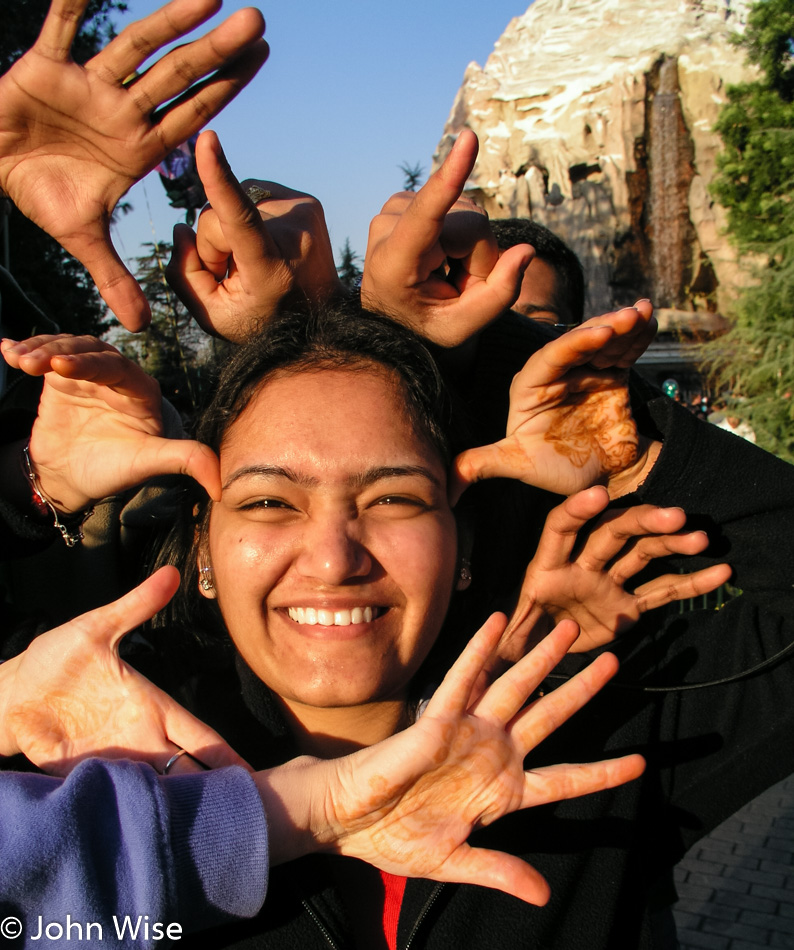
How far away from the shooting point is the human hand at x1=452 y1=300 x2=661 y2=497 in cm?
179

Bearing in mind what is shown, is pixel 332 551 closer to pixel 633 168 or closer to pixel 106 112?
pixel 106 112

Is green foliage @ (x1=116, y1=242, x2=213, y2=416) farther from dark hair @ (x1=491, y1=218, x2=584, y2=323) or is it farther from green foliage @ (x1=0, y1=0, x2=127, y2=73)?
dark hair @ (x1=491, y1=218, x2=584, y2=323)

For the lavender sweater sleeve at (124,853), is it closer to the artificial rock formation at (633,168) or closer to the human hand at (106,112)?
the human hand at (106,112)

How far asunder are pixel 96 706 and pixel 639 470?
1.26m

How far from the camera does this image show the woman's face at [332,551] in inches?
62.9

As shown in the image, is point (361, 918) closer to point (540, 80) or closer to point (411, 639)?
point (411, 639)

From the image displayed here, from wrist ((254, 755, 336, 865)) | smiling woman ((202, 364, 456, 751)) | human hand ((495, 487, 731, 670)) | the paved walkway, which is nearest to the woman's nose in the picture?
smiling woman ((202, 364, 456, 751))

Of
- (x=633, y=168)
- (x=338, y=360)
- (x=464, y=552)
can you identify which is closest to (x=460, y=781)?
(x=464, y=552)

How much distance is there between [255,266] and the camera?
5.59 ft

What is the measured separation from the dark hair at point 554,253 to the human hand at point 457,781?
8.10 feet

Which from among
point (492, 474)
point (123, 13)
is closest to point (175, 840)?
point (492, 474)

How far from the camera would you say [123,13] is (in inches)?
554

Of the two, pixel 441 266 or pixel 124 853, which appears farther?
pixel 441 266

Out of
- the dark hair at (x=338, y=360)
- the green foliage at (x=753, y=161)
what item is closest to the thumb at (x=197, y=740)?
the dark hair at (x=338, y=360)
